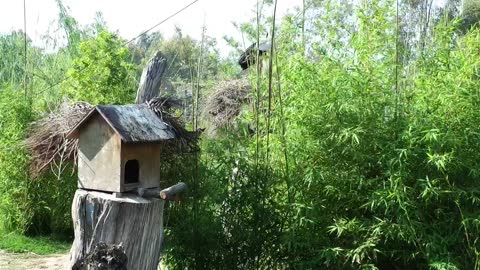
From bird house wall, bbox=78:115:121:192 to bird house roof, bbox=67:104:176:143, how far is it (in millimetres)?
75

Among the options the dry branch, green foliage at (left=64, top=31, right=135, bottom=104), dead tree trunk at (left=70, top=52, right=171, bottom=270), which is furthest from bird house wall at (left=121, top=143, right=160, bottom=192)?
the dry branch

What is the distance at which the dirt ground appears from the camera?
238 inches

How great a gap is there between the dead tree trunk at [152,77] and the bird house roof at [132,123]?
356mm

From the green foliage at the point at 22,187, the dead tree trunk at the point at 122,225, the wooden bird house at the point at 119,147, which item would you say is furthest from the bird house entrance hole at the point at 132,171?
the green foliage at the point at 22,187

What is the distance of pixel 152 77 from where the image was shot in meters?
4.61

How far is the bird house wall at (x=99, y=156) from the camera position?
3986 mm

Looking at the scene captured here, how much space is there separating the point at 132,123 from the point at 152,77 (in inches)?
26.6

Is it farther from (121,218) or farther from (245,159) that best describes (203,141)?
(121,218)

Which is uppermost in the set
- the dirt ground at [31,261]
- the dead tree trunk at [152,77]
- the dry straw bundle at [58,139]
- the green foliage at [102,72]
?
the green foliage at [102,72]

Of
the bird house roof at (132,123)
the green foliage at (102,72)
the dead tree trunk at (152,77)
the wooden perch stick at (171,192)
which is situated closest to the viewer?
the wooden perch stick at (171,192)

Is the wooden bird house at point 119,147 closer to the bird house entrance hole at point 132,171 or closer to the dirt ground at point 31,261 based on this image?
the bird house entrance hole at point 132,171

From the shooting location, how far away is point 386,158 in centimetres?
404

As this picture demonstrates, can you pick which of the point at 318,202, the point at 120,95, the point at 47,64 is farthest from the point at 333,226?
the point at 47,64

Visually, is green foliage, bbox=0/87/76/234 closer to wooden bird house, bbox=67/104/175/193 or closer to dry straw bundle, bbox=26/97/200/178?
dry straw bundle, bbox=26/97/200/178
